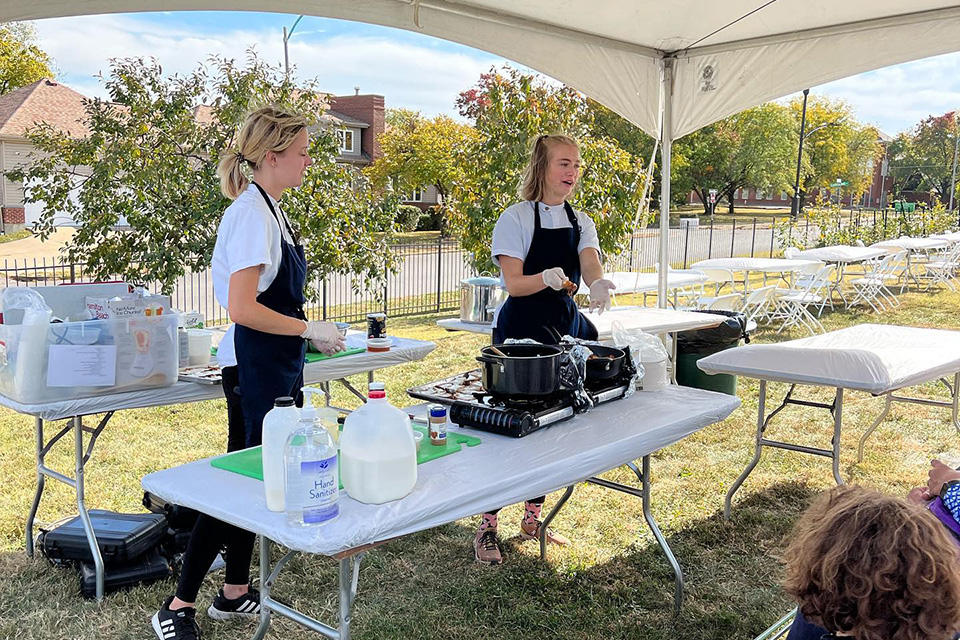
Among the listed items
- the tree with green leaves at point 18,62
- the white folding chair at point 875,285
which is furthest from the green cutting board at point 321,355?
the tree with green leaves at point 18,62

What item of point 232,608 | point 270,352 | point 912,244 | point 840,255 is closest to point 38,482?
point 232,608

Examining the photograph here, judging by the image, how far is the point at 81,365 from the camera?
2.88m

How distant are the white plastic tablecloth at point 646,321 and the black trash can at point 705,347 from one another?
0.78ft

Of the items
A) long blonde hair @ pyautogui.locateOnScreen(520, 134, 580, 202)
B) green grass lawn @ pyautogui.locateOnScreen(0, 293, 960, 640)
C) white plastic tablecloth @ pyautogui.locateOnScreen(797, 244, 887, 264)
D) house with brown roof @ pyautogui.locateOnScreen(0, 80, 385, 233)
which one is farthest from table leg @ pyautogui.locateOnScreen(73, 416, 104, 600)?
house with brown roof @ pyautogui.locateOnScreen(0, 80, 385, 233)

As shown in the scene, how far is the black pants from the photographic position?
2500mm

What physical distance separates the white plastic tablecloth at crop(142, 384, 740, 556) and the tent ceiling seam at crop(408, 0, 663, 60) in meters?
2.17

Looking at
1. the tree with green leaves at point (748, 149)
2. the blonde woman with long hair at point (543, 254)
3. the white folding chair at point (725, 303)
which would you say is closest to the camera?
the blonde woman with long hair at point (543, 254)

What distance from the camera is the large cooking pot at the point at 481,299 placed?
504 cm

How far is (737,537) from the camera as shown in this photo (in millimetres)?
3709

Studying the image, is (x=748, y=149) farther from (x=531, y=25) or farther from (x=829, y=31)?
(x=531, y=25)

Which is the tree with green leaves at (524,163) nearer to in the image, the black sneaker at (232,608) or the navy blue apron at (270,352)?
the navy blue apron at (270,352)

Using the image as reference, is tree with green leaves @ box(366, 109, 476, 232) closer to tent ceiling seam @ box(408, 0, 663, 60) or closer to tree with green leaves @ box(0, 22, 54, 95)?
tree with green leaves @ box(0, 22, 54, 95)

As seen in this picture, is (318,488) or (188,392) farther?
(188,392)

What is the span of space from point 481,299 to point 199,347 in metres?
2.03
